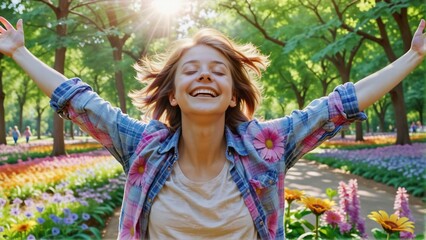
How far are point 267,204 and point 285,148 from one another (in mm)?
273

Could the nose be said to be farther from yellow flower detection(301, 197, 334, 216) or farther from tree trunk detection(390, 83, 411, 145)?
tree trunk detection(390, 83, 411, 145)

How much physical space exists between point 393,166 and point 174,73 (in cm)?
914

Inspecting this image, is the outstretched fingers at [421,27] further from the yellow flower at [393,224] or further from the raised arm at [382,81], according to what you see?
the yellow flower at [393,224]

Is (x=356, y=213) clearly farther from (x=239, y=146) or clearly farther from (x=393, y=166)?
(x=393, y=166)

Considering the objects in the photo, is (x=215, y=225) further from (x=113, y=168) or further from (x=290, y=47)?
(x=290, y=47)

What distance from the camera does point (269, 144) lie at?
1992 mm

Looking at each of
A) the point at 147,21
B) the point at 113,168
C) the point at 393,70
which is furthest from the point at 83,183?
the point at 147,21

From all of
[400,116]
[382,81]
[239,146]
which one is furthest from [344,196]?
[400,116]

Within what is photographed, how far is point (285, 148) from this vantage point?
2.02 metres

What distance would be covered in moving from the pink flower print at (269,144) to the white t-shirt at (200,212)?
0.20m

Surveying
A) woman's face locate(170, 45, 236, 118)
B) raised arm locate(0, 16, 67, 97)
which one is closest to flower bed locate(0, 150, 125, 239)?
raised arm locate(0, 16, 67, 97)

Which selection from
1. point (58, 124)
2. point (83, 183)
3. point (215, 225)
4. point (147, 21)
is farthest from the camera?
point (147, 21)

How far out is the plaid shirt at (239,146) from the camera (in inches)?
75.6

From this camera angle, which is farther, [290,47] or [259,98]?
[290,47]
